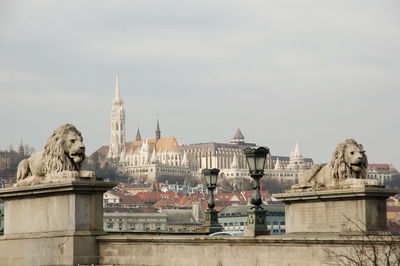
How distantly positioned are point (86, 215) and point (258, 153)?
130 inches

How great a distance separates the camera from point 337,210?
1714cm

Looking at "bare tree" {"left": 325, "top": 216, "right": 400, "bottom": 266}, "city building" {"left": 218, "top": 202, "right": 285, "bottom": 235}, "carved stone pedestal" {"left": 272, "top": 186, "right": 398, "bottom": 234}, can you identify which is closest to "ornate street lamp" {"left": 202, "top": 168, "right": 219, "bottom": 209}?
"carved stone pedestal" {"left": 272, "top": 186, "right": 398, "bottom": 234}

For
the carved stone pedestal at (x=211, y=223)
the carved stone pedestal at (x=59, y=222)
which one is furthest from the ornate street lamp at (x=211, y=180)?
the carved stone pedestal at (x=59, y=222)

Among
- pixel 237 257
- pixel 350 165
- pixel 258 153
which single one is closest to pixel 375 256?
pixel 237 257

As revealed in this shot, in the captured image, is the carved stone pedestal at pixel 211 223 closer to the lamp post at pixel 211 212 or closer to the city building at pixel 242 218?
the lamp post at pixel 211 212

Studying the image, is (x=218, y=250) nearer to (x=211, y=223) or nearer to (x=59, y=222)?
(x=59, y=222)

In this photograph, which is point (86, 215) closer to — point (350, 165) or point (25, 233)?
point (25, 233)

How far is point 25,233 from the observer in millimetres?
18734

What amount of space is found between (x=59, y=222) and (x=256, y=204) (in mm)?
3356

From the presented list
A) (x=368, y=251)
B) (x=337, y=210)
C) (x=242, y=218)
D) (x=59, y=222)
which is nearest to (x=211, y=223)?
(x=59, y=222)

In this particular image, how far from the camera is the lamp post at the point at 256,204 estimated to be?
17359 millimetres

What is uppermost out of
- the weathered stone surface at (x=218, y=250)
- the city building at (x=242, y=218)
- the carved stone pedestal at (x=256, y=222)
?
the carved stone pedestal at (x=256, y=222)

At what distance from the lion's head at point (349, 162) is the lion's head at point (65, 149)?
4324 millimetres

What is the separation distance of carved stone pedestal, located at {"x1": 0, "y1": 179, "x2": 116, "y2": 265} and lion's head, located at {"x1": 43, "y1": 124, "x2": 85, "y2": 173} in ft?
1.49
